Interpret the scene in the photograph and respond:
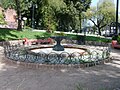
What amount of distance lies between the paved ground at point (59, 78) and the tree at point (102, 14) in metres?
37.6

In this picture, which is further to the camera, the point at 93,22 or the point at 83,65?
the point at 93,22

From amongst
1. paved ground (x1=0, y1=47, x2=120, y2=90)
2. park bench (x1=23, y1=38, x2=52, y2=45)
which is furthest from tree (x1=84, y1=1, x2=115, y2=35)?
paved ground (x1=0, y1=47, x2=120, y2=90)

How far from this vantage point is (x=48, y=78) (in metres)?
9.46

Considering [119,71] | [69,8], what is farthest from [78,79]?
[69,8]

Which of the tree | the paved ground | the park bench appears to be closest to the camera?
the paved ground

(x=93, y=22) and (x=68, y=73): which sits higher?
(x=93, y=22)

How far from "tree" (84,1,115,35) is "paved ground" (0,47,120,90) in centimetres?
3764

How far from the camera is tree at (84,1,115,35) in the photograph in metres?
48.2

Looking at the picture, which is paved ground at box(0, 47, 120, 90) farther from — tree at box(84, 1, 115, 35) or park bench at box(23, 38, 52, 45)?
tree at box(84, 1, 115, 35)

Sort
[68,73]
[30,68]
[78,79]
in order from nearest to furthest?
[78,79] < [68,73] < [30,68]

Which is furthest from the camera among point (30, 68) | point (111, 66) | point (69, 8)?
point (69, 8)

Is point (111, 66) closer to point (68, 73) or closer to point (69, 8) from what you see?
point (68, 73)

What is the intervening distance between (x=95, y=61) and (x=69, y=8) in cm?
3021

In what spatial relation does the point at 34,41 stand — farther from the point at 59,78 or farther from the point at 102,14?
the point at 102,14
